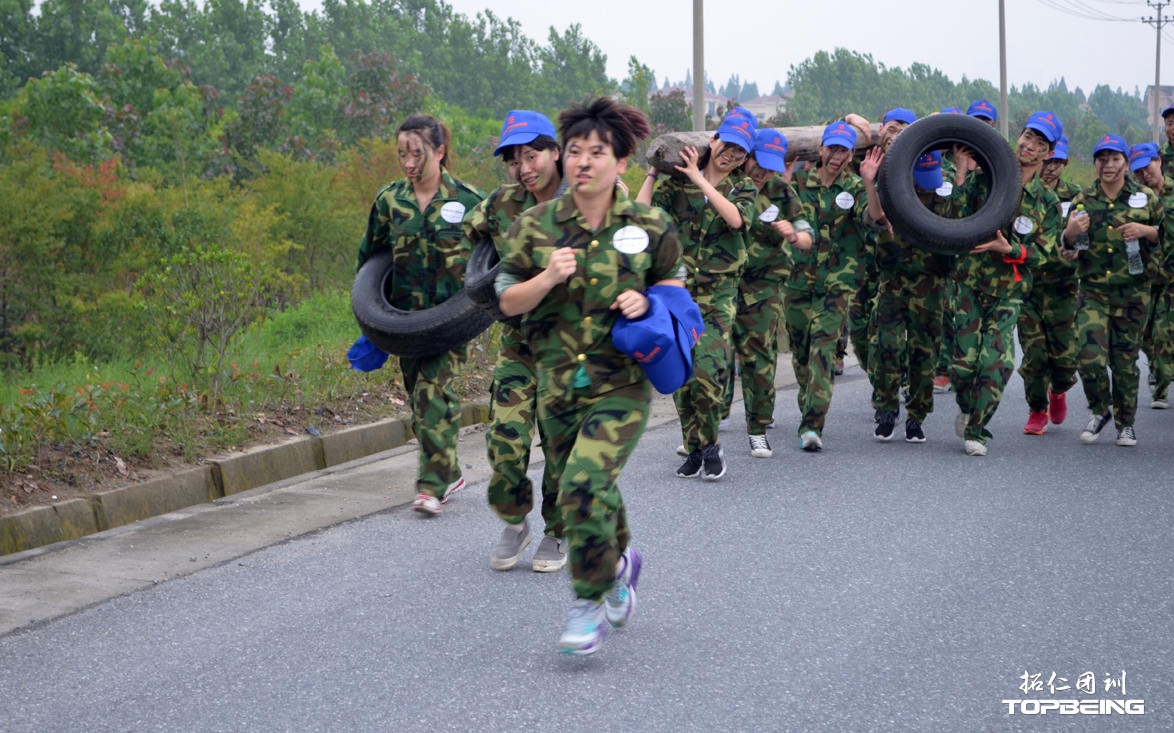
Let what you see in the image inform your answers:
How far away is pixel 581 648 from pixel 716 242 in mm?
3776

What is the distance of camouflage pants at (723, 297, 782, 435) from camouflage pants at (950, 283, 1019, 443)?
3.74ft

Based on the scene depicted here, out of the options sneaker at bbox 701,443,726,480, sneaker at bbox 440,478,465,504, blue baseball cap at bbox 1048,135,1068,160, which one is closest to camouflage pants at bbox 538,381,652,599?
sneaker at bbox 440,478,465,504

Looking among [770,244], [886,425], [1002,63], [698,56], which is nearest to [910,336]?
[886,425]

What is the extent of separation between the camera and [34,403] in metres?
7.77

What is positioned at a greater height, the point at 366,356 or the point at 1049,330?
the point at 366,356

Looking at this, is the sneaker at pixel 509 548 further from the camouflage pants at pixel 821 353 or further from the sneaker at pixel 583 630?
the camouflage pants at pixel 821 353

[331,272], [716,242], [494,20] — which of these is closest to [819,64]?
[494,20]

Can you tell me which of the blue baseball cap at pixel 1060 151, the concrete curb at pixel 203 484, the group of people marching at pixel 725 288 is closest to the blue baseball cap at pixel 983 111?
the group of people marching at pixel 725 288

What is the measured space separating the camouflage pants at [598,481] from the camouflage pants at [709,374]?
300cm

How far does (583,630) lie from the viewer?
15.5 ft

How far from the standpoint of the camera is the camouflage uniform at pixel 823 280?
29.6 ft

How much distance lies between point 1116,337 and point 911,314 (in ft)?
4.41

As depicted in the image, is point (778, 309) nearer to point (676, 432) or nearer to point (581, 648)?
point (676, 432)

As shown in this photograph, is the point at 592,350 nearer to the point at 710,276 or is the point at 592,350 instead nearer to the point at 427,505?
the point at 427,505
